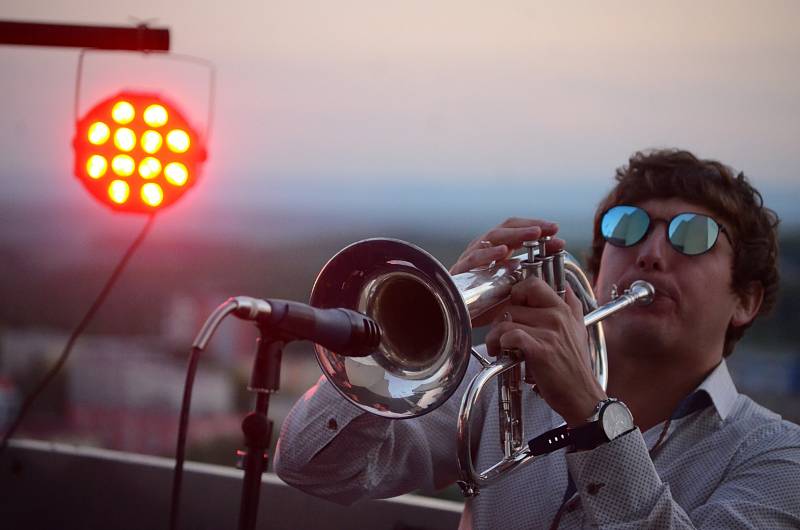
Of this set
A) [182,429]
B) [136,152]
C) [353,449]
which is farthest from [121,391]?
[182,429]

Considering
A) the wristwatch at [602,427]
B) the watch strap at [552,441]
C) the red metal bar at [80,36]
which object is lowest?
the watch strap at [552,441]

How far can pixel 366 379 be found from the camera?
178cm

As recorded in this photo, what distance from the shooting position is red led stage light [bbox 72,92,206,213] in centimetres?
287

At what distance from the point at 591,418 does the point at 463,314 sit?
33cm

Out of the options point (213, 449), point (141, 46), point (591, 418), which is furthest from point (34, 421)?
point (591, 418)

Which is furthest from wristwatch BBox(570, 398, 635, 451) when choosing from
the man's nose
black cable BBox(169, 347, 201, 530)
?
black cable BBox(169, 347, 201, 530)

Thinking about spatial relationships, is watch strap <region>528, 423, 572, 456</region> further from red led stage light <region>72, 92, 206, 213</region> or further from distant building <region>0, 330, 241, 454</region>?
distant building <region>0, 330, 241, 454</region>

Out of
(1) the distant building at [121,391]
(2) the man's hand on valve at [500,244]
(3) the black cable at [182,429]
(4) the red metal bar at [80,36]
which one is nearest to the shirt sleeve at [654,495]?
(2) the man's hand on valve at [500,244]

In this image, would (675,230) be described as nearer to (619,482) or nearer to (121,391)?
(619,482)

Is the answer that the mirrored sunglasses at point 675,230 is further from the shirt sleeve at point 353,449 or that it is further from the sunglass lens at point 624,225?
the shirt sleeve at point 353,449

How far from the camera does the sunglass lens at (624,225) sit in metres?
2.31

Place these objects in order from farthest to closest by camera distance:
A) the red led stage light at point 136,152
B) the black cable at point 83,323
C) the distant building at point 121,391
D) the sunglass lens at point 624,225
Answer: the distant building at point 121,391 < the black cable at point 83,323 < the red led stage light at point 136,152 < the sunglass lens at point 624,225

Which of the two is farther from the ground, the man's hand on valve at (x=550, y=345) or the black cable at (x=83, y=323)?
the man's hand on valve at (x=550, y=345)

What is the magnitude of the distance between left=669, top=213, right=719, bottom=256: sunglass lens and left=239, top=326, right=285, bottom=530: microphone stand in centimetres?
124
